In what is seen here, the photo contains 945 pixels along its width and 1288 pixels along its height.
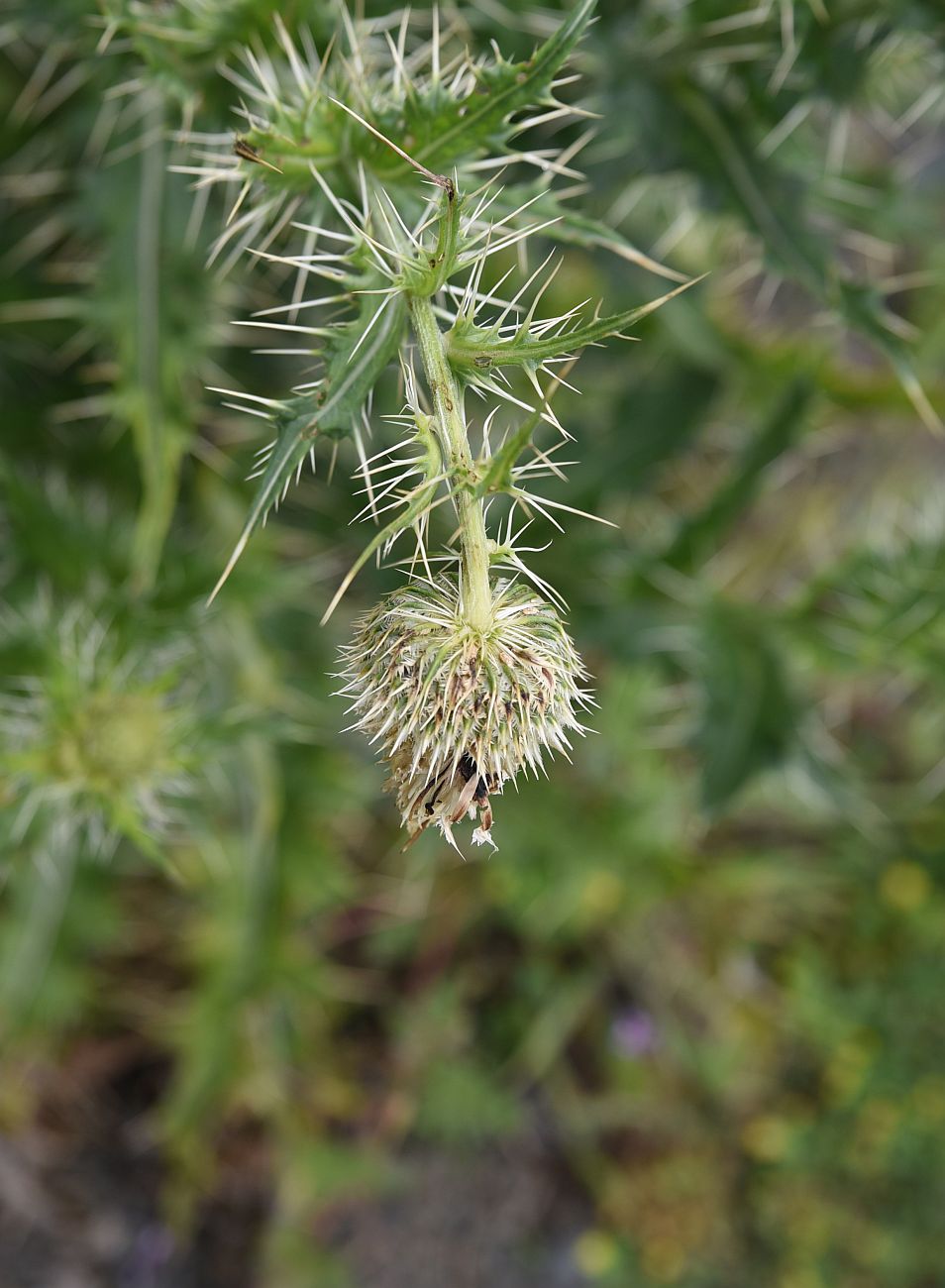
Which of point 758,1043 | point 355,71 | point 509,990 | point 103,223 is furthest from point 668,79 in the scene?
point 758,1043

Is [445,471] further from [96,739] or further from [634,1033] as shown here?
[634,1033]

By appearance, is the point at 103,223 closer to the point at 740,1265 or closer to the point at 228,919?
the point at 228,919

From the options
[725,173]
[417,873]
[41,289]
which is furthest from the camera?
[417,873]

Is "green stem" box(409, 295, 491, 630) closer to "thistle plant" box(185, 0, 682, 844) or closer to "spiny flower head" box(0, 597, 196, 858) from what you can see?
"thistle plant" box(185, 0, 682, 844)

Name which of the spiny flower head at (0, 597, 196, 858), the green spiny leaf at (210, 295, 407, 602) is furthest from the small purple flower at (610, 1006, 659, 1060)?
the green spiny leaf at (210, 295, 407, 602)

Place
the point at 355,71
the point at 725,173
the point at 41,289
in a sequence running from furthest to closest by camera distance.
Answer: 1. the point at 41,289
2. the point at 725,173
3. the point at 355,71

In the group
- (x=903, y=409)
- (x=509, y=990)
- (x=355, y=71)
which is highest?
(x=355, y=71)

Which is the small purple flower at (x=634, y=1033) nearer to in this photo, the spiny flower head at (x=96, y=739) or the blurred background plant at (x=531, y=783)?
the blurred background plant at (x=531, y=783)
